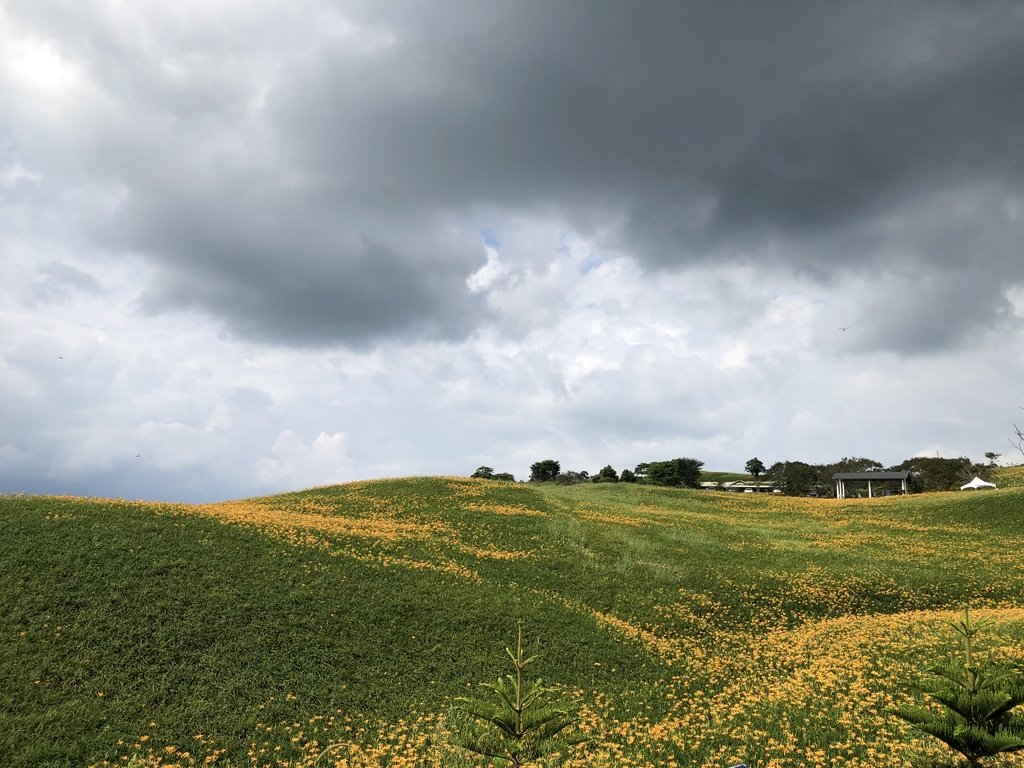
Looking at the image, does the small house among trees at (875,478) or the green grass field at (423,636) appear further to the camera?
the small house among trees at (875,478)

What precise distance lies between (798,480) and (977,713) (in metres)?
135

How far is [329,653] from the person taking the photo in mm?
17562

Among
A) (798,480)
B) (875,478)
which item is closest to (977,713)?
(875,478)

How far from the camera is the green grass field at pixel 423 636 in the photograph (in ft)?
44.7

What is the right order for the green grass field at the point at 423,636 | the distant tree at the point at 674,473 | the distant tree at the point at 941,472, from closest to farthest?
the green grass field at the point at 423,636
the distant tree at the point at 941,472
the distant tree at the point at 674,473

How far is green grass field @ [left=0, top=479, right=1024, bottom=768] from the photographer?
13633mm

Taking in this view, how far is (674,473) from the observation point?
118 m

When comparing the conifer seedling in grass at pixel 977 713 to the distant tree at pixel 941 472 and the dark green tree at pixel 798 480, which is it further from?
the dark green tree at pixel 798 480

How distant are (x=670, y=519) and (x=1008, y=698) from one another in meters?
39.1

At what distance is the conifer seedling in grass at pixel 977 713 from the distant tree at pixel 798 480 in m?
132

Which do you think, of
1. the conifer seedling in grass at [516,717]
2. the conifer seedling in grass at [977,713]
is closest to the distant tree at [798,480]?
the conifer seedling in grass at [977,713]

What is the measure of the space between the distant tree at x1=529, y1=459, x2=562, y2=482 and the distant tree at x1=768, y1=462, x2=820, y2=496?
172 ft

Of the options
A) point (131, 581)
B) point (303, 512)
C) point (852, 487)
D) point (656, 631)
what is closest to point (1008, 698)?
point (656, 631)

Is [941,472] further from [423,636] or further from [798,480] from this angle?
[423,636]
